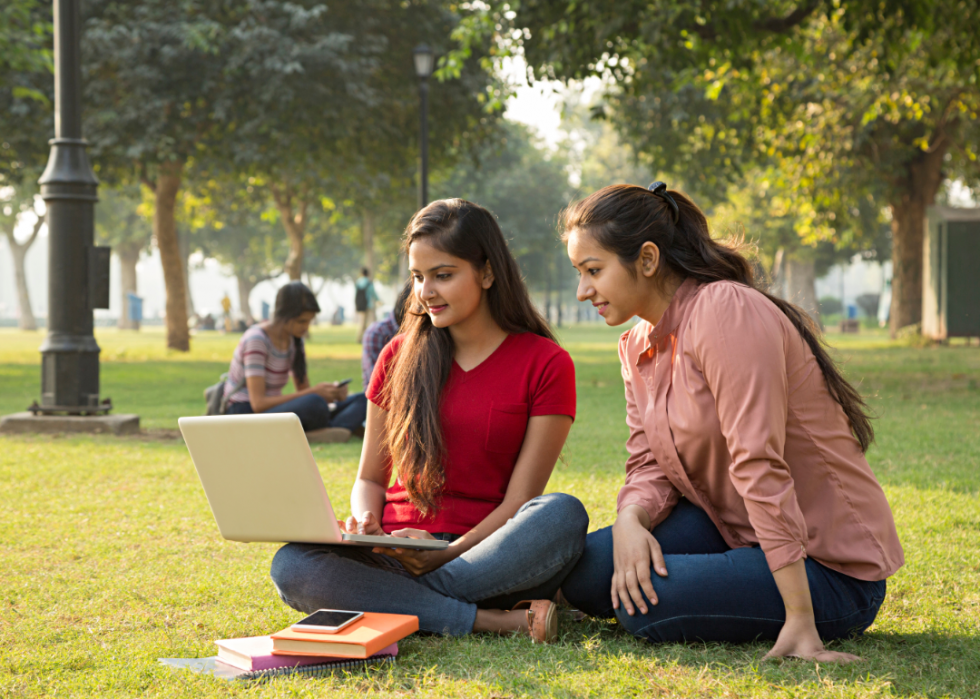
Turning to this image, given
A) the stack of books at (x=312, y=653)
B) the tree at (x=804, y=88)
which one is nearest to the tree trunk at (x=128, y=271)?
the tree at (x=804, y=88)

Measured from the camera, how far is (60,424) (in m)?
8.74

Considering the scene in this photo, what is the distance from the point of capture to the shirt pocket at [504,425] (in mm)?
3482

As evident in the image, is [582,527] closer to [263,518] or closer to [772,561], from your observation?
[772,561]

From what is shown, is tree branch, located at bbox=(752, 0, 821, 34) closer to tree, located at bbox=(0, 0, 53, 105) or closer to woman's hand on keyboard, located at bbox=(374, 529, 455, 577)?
tree, located at bbox=(0, 0, 53, 105)

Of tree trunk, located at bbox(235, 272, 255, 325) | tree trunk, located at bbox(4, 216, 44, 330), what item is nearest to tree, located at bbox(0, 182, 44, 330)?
tree trunk, located at bbox(4, 216, 44, 330)

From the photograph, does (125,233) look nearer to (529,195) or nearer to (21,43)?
(529,195)

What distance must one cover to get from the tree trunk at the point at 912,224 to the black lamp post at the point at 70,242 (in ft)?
64.4

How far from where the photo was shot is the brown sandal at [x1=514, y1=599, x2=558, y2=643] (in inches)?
128

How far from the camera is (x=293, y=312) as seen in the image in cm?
754

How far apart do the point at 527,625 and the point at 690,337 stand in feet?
3.62

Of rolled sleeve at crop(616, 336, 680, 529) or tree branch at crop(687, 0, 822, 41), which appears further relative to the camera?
tree branch at crop(687, 0, 822, 41)

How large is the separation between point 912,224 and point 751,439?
23514 millimetres

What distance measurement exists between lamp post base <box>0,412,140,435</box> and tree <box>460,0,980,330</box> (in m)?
6.84

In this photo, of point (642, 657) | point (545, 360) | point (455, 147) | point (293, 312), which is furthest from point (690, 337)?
point (455, 147)
